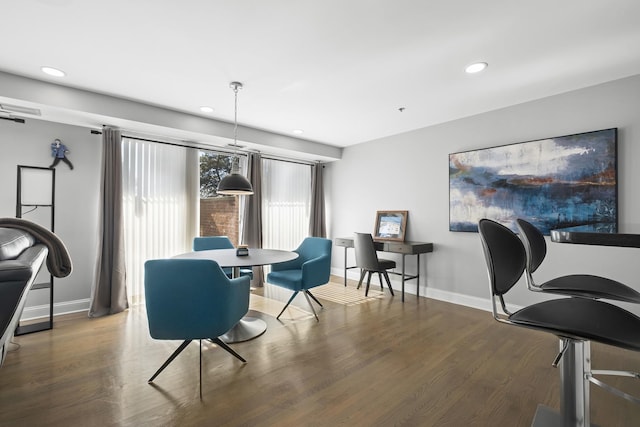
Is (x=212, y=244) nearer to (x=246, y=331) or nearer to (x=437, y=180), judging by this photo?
(x=246, y=331)

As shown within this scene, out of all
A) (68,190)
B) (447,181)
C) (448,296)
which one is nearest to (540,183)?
(447,181)

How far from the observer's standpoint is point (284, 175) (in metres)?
5.63

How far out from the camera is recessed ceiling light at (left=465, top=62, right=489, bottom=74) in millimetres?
2641

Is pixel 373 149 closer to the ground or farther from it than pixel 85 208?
farther from it

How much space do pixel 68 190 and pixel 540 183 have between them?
548 cm

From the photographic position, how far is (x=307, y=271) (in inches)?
132

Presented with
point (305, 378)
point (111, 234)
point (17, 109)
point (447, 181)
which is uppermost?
point (17, 109)

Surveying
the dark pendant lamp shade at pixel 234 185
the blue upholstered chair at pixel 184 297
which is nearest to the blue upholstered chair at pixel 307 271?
the dark pendant lamp shade at pixel 234 185

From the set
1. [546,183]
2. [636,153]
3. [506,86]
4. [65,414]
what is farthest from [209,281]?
[636,153]

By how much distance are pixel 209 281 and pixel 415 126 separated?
12.2 ft

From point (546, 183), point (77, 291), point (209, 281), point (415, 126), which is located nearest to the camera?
point (209, 281)

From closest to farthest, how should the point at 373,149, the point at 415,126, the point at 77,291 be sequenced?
A: the point at 77,291
the point at 415,126
the point at 373,149

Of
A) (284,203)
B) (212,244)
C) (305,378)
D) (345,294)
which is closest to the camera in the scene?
(305,378)

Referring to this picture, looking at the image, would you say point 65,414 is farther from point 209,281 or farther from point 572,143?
point 572,143
